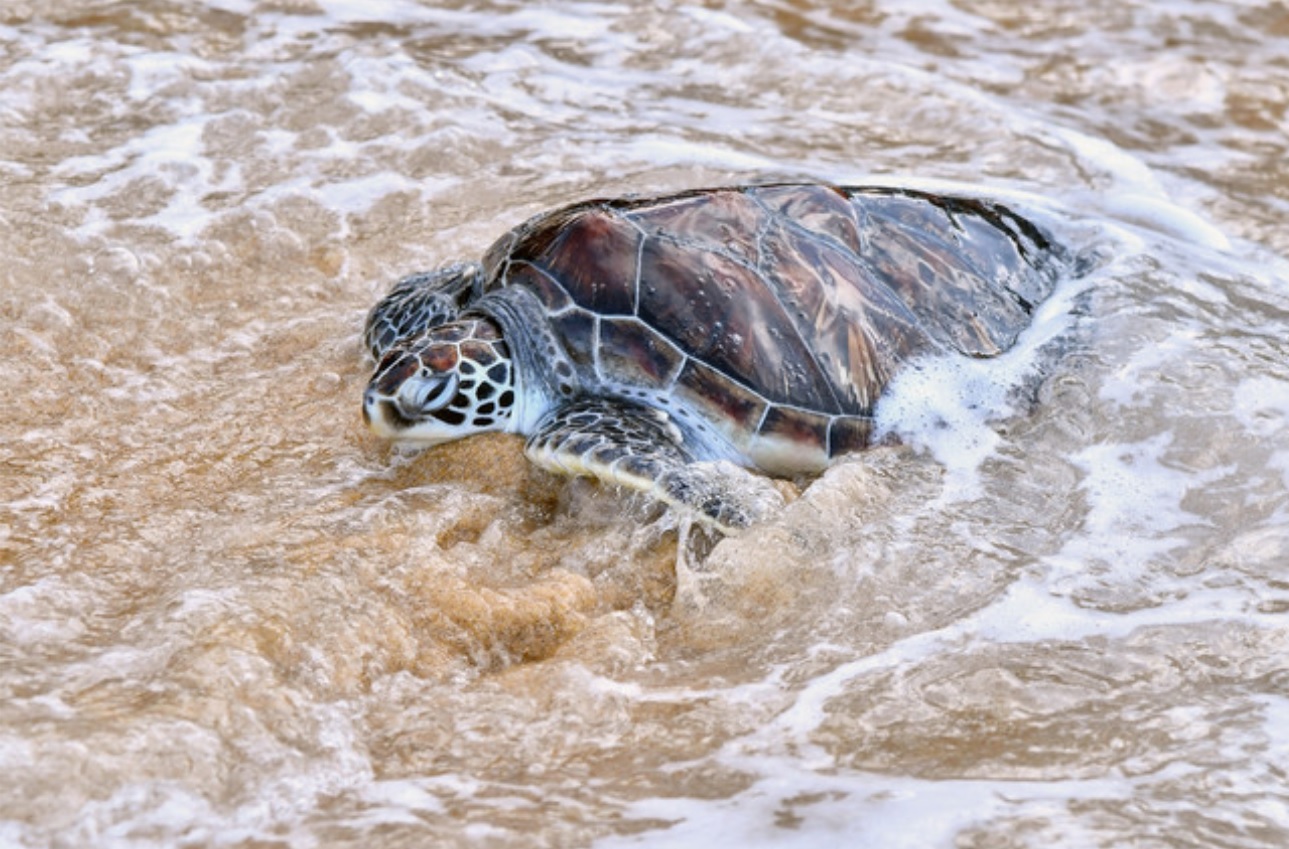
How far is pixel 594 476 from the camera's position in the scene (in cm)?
342

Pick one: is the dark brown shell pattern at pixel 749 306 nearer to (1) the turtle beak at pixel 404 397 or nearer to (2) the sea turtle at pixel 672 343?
(2) the sea turtle at pixel 672 343

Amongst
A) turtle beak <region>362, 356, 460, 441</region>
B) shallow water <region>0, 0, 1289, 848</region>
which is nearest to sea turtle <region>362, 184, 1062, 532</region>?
turtle beak <region>362, 356, 460, 441</region>

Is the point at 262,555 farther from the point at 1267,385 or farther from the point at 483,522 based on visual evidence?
the point at 1267,385

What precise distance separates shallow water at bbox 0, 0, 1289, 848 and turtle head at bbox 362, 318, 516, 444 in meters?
0.08

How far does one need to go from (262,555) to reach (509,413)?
2.83ft

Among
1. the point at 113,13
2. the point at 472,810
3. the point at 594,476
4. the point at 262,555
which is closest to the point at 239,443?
the point at 262,555

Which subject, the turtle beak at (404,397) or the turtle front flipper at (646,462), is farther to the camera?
the turtle beak at (404,397)

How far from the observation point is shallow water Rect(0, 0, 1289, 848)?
2.41 metres

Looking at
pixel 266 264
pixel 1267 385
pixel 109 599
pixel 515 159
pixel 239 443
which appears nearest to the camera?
pixel 109 599

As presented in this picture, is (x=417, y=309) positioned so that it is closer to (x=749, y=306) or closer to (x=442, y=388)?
(x=442, y=388)

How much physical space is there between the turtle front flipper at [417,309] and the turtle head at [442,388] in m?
0.25

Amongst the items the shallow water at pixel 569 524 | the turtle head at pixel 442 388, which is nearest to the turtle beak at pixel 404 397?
the turtle head at pixel 442 388

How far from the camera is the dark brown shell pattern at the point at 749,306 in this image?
3.63 m

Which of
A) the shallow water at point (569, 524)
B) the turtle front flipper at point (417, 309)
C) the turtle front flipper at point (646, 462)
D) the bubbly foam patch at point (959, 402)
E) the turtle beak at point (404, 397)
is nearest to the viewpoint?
the shallow water at point (569, 524)
